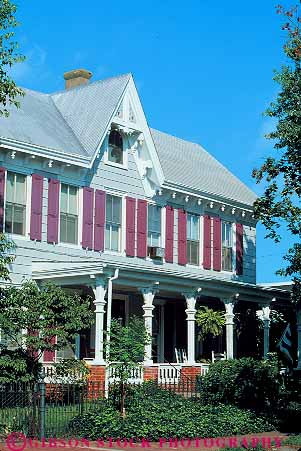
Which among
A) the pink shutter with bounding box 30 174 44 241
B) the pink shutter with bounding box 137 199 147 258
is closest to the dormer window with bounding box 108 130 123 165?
the pink shutter with bounding box 137 199 147 258

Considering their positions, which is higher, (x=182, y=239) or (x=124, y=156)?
(x=124, y=156)

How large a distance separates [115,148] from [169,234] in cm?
375

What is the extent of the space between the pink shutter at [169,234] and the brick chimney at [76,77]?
700cm

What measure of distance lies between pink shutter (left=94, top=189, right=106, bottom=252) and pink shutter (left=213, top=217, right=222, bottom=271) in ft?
20.3

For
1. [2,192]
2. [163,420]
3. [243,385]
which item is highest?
[2,192]

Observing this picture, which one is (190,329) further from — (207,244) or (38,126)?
(38,126)

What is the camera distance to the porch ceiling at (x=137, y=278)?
→ 23511 millimetres

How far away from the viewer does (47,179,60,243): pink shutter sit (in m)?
25.1

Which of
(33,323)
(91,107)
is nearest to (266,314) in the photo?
(91,107)

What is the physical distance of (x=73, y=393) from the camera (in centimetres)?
1823

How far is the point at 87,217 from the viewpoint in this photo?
86.1 feet

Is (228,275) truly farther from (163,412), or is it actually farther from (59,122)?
(163,412)

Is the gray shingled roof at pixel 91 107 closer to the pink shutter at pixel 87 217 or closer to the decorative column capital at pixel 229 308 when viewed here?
the pink shutter at pixel 87 217

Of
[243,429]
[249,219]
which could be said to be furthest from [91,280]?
[249,219]
